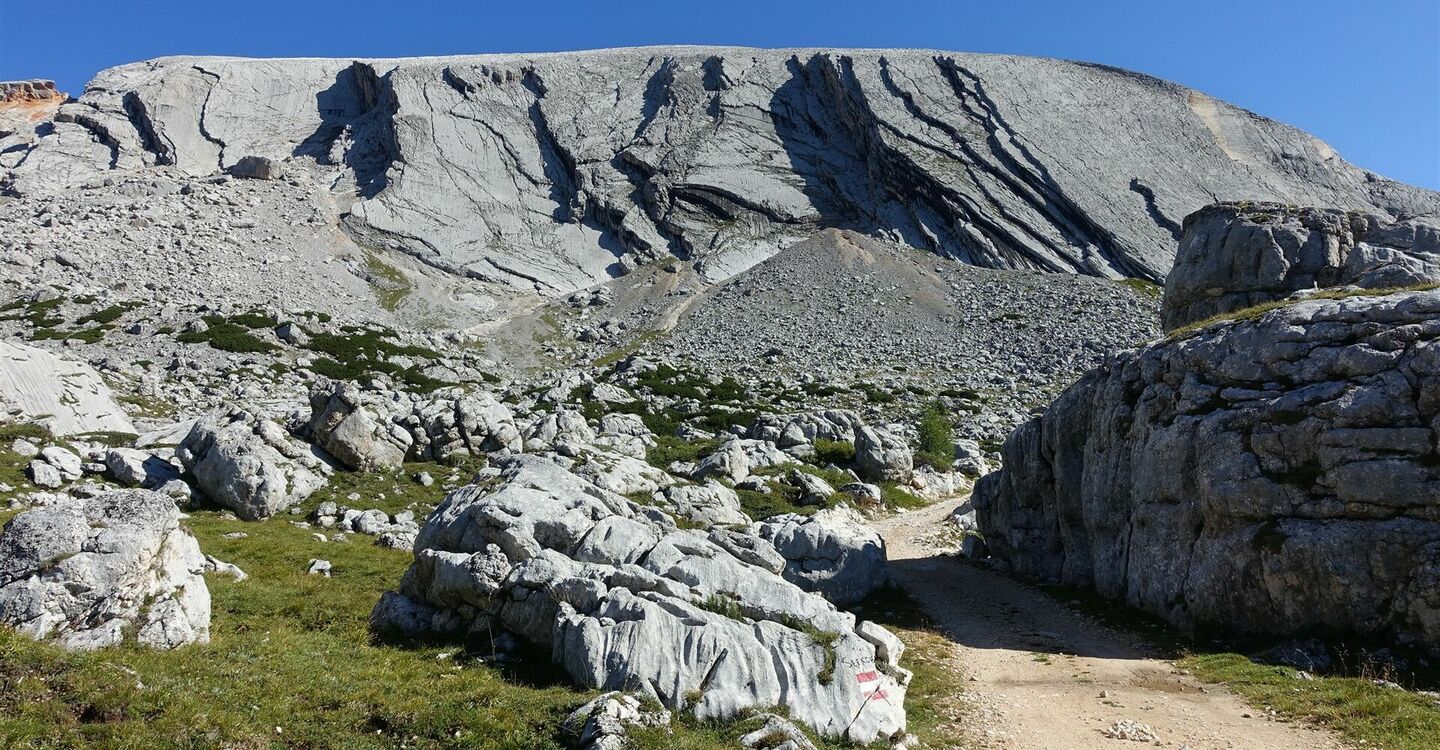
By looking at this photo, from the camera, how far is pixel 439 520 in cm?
2061

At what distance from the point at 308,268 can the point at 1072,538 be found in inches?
3863

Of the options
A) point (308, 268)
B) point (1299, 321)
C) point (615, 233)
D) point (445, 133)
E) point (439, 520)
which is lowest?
point (439, 520)

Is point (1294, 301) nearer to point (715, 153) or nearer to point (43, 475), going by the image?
point (43, 475)

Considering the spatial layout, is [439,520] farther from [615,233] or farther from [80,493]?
[615,233]

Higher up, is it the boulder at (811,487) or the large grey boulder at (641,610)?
the boulder at (811,487)

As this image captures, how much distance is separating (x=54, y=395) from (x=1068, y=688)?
45.1 meters

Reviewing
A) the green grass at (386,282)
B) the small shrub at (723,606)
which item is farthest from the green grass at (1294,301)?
the green grass at (386,282)

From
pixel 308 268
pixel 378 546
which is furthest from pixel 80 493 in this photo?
pixel 308 268

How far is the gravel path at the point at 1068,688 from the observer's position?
14766 mm

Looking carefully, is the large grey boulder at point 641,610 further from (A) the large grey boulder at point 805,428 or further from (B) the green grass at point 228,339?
(B) the green grass at point 228,339

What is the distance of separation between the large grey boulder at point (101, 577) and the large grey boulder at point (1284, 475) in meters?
24.8

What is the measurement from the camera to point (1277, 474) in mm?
20203

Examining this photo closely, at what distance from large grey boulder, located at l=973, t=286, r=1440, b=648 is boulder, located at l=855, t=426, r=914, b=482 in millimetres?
21579

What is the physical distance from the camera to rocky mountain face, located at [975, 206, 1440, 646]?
18.1 m
